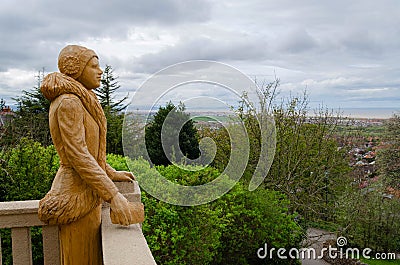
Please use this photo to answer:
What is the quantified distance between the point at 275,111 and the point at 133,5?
4371mm

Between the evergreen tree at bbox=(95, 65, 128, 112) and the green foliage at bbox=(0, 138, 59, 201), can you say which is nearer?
the green foliage at bbox=(0, 138, 59, 201)

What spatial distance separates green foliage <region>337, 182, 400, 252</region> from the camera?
25.5 ft

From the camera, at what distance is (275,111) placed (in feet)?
26.2

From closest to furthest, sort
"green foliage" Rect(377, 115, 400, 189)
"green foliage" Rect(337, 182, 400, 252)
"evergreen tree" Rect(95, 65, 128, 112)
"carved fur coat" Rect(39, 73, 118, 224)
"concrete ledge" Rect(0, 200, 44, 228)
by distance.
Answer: "carved fur coat" Rect(39, 73, 118, 224), "concrete ledge" Rect(0, 200, 44, 228), "green foliage" Rect(337, 182, 400, 252), "green foliage" Rect(377, 115, 400, 189), "evergreen tree" Rect(95, 65, 128, 112)

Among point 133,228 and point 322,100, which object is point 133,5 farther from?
point 322,100

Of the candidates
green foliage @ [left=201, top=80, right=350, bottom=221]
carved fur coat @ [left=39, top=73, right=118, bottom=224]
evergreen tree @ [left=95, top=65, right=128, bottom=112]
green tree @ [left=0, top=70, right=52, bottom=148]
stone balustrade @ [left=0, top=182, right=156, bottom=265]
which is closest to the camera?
carved fur coat @ [left=39, top=73, right=118, bottom=224]

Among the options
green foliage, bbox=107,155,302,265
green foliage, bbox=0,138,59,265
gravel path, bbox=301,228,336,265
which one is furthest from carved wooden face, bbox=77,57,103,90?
gravel path, bbox=301,228,336,265

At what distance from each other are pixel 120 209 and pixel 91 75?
559mm

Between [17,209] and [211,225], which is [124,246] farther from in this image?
[211,225]

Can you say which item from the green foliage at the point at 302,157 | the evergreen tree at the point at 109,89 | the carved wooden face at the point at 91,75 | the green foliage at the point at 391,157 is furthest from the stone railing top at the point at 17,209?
the green foliage at the point at 391,157

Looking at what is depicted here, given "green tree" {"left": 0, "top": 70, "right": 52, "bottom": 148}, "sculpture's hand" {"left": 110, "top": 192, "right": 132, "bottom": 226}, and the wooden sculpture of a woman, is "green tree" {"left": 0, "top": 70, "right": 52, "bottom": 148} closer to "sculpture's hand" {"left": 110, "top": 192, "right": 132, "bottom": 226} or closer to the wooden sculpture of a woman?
the wooden sculpture of a woman

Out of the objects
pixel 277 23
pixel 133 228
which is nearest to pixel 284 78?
pixel 277 23

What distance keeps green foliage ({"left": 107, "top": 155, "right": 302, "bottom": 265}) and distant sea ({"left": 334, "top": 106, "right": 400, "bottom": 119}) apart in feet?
11.6

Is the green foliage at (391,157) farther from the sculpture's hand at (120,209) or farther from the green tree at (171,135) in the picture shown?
the sculpture's hand at (120,209)
